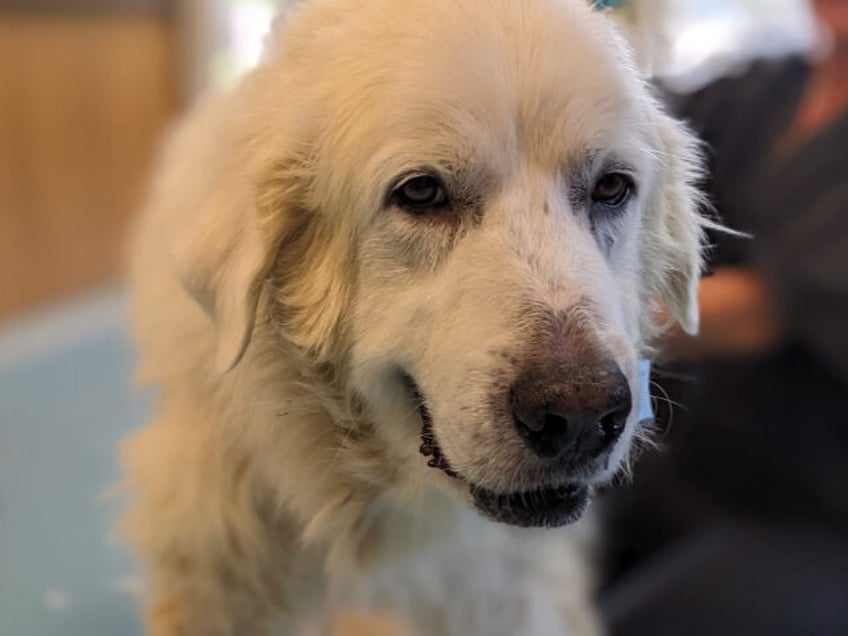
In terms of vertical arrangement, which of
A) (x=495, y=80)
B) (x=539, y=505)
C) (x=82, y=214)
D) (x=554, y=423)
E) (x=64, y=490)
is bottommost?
(x=82, y=214)

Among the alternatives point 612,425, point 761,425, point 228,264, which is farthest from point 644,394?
point 761,425

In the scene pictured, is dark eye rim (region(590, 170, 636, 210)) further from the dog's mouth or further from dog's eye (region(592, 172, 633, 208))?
the dog's mouth

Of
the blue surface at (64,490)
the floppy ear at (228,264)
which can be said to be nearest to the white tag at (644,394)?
the floppy ear at (228,264)

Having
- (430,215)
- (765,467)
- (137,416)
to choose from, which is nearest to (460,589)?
(430,215)

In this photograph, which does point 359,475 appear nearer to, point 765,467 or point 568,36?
point 568,36

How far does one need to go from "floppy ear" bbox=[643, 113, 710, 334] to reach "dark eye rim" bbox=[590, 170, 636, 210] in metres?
0.05

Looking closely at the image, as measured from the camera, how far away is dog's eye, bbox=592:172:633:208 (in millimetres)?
808

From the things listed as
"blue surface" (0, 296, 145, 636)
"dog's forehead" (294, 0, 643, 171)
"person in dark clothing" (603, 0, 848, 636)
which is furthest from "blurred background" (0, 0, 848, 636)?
"dog's forehead" (294, 0, 643, 171)

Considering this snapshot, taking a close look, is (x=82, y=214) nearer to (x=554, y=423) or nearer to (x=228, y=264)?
(x=228, y=264)

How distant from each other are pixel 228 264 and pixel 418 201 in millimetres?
170

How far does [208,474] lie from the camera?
38.2 inches

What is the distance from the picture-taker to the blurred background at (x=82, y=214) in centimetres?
134

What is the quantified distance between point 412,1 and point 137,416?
3.68 ft

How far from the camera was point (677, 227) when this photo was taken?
0.90 metres
